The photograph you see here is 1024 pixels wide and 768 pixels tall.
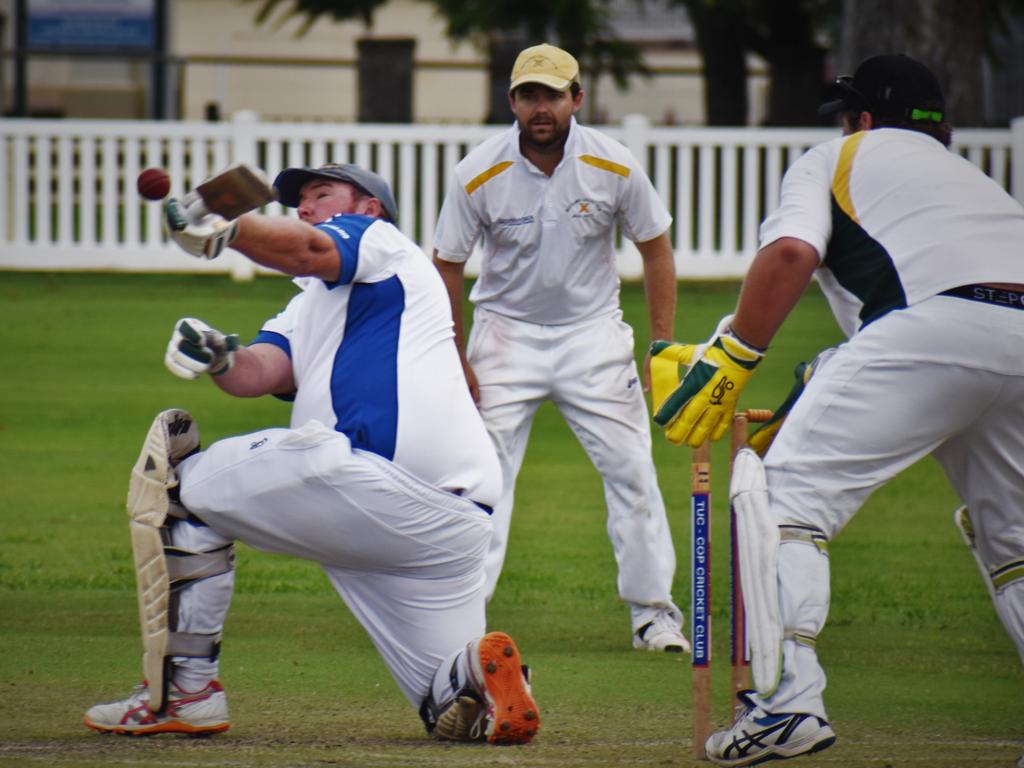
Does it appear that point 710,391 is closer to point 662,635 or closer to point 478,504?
point 478,504

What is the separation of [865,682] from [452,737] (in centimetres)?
167

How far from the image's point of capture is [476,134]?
671 inches

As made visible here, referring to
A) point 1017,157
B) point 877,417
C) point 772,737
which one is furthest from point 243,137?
point 772,737

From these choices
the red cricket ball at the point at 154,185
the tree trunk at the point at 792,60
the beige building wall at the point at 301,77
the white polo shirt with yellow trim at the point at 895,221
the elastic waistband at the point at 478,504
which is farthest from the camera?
the beige building wall at the point at 301,77

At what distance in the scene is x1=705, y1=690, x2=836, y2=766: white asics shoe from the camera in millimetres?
4336

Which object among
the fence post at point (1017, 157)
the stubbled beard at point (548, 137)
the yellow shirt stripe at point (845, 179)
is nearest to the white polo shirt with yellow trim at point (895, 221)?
the yellow shirt stripe at point (845, 179)

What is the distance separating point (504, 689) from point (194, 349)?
1.23 meters

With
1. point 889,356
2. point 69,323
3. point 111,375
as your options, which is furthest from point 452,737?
point 69,323

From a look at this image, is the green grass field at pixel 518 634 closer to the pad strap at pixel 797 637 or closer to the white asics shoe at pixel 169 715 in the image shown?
the white asics shoe at pixel 169 715

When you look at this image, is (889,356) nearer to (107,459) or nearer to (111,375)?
(107,459)

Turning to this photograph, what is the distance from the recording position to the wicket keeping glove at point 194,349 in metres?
4.65

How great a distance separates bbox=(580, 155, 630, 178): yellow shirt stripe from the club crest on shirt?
5.3 inches

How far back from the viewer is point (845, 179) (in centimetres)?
468

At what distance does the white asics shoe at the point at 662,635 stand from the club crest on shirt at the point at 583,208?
152 centimetres
